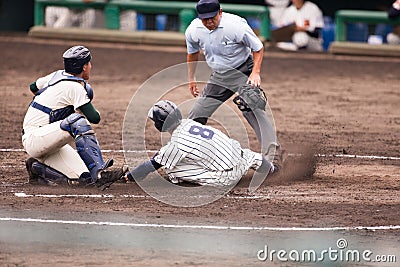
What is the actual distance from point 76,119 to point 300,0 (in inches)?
403

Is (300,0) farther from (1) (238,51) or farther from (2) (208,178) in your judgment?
(2) (208,178)

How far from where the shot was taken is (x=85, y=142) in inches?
302

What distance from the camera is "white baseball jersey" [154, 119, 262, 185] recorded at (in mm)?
7469

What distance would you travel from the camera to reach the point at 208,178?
7676 millimetres

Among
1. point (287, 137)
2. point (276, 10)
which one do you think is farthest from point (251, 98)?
point (276, 10)

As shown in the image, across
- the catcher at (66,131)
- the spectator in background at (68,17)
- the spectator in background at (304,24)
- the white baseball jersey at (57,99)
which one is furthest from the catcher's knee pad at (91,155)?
the spectator in background at (68,17)

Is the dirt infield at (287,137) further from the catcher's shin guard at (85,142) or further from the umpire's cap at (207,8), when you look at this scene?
the umpire's cap at (207,8)

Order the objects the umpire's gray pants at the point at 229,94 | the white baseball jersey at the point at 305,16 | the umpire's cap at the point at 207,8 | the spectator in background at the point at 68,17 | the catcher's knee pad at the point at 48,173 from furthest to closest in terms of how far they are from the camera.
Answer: the spectator in background at the point at 68,17, the white baseball jersey at the point at 305,16, the umpire's gray pants at the point at 229,94, the umpire's cap at the point at 207,8, the catcher's knee pad at the point at 48,173

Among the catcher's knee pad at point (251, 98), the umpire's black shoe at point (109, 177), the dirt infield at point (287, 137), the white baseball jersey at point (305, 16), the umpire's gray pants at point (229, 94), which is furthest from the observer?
the white baseball jersey at point (305, 16)

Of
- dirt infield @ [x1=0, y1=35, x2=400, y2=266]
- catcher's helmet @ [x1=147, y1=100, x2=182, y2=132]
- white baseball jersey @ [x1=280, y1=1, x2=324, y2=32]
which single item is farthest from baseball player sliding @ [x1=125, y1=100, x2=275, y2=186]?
white baseball jersey @ [x1=280, y1=1, x2=324, y2=32]

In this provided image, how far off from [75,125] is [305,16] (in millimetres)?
10179

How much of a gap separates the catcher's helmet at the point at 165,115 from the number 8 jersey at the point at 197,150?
0.06m

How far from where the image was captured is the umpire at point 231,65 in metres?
8.29

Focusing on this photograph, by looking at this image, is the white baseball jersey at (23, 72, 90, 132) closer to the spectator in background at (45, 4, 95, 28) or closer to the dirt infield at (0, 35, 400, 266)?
the dirt infield at (0, 35, 400, 266)
